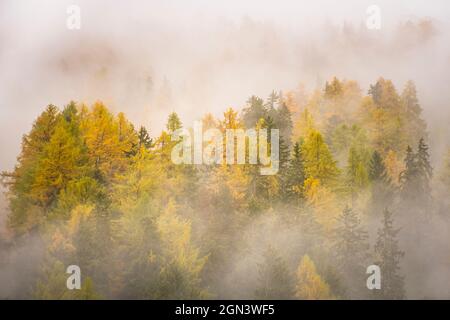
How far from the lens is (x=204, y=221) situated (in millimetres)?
39438

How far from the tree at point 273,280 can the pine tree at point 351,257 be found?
4.89 m

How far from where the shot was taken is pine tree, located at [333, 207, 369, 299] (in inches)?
1465

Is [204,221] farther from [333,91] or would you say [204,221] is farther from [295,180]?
[333,91]

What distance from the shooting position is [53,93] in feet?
388

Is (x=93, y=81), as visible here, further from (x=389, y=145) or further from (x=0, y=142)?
(x=389, y=145)

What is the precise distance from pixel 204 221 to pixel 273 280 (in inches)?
298

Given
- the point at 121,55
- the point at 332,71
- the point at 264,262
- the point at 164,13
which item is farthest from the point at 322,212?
the point at 164,13

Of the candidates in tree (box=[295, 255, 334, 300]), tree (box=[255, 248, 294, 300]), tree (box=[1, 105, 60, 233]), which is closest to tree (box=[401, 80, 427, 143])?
tree (box=[295, 255, 334, 300])

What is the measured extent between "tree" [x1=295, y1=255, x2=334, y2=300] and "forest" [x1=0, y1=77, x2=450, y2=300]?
0.09m

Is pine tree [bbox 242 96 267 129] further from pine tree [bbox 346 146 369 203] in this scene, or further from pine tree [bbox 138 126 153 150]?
pine tree [bbox 138 126 153 150]

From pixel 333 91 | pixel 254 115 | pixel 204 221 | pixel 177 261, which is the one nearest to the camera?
pixel 177 261

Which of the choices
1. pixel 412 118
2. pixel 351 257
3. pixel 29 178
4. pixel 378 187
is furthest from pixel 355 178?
pixel 29 178

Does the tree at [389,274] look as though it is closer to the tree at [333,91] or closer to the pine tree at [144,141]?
the pine tree at [144,141]

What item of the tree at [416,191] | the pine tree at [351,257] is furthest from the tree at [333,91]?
the pine tree at [351,257]
